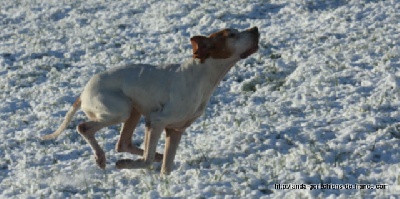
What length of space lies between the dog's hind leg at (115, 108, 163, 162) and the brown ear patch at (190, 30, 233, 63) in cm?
115

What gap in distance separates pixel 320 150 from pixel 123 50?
725 centimetres

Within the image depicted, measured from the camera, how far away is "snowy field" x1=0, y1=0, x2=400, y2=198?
19.7 feet

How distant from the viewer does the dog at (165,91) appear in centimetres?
592

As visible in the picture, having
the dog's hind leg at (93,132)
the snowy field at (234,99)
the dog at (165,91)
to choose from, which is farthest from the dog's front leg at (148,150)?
the dog's hind leg at (93,132)

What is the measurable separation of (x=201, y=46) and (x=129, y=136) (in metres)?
1.54

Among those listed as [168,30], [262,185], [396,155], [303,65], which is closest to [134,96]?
[262,185]

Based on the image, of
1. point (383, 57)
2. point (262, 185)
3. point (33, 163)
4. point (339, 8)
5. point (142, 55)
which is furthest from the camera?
point (339, 8)

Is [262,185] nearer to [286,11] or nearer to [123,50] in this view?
[123,50]

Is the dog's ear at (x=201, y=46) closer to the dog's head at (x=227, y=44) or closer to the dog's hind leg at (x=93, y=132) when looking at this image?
the dog's head at (x=227, y=44)

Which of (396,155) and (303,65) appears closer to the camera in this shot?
(396,155)

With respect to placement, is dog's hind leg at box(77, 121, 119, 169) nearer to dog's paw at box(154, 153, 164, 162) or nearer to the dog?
the dog

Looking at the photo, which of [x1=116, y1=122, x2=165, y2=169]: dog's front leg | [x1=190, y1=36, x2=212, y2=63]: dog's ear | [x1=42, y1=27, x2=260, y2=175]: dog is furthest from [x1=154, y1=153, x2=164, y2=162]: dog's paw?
[x1=190, y1=36, x2=212, y2=63]: dog's ear

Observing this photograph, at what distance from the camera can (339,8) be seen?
13641mm

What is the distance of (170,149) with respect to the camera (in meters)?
6.45
